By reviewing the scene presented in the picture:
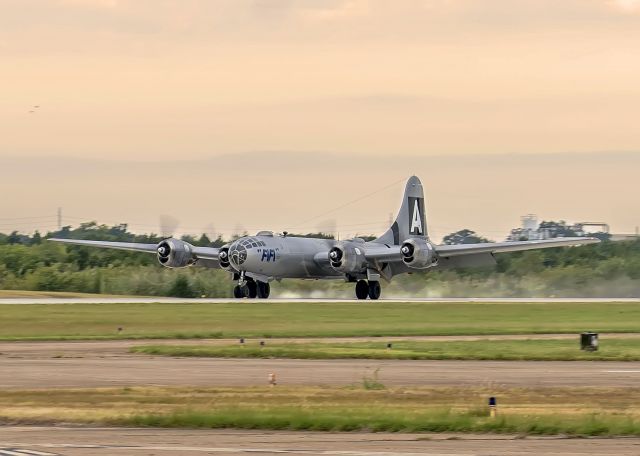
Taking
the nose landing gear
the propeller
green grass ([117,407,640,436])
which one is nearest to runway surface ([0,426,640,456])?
green grass ([117,407,640,436])

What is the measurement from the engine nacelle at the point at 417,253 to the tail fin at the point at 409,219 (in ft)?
28.1

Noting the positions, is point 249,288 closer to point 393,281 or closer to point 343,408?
point 393,281

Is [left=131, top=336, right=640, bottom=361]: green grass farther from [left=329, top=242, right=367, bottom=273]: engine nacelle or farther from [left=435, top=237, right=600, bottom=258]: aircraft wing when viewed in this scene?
[left=329, top=242, right=367, bottom=273]: engine nacelle

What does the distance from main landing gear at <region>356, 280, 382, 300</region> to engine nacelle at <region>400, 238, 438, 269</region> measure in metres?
4.62

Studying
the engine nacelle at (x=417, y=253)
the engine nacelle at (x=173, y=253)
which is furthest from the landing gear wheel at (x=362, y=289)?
the engine nacelle at (x=173, y=253)

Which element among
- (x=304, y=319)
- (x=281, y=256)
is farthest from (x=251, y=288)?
(x=304, y=319)

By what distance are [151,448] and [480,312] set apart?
1903 inches

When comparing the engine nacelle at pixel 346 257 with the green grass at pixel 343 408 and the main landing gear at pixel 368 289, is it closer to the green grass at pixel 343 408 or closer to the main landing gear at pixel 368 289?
the main landing gear at pixel 368 289

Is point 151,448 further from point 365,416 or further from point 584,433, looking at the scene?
point 584,433

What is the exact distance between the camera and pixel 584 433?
2059 cm

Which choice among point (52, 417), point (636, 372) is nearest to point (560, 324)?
point (636, 372)

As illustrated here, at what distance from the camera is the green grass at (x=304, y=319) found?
51656 millimetres

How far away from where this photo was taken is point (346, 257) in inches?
3243

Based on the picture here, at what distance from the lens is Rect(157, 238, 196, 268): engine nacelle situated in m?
82.9
